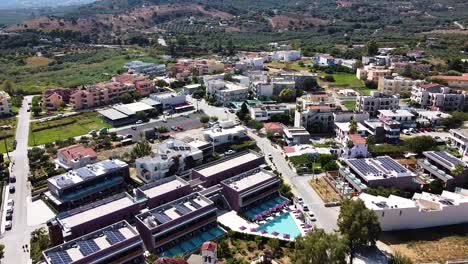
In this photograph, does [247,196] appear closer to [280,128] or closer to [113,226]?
[113,226]

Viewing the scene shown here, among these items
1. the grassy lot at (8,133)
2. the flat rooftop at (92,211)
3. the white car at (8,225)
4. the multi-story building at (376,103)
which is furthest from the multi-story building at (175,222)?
the multi-story building at (376,103)

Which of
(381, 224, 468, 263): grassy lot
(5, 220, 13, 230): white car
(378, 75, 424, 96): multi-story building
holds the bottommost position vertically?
(381, 224, 468, 263): grassy lot

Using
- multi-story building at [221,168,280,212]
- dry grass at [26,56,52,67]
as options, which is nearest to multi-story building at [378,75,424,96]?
multi-story building at [221,168,280,212]

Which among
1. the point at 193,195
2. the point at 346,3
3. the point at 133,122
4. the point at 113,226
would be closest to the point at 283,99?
the point at 133,122

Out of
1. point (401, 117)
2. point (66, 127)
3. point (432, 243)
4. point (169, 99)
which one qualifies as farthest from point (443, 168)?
point (66, 127)

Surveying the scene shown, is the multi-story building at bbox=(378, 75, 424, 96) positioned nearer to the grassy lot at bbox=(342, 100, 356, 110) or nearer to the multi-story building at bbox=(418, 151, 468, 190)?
the grassy lot at bbox=(342, 100, 356, 110)

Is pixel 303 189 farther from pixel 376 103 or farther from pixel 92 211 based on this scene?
pixel 376 103
